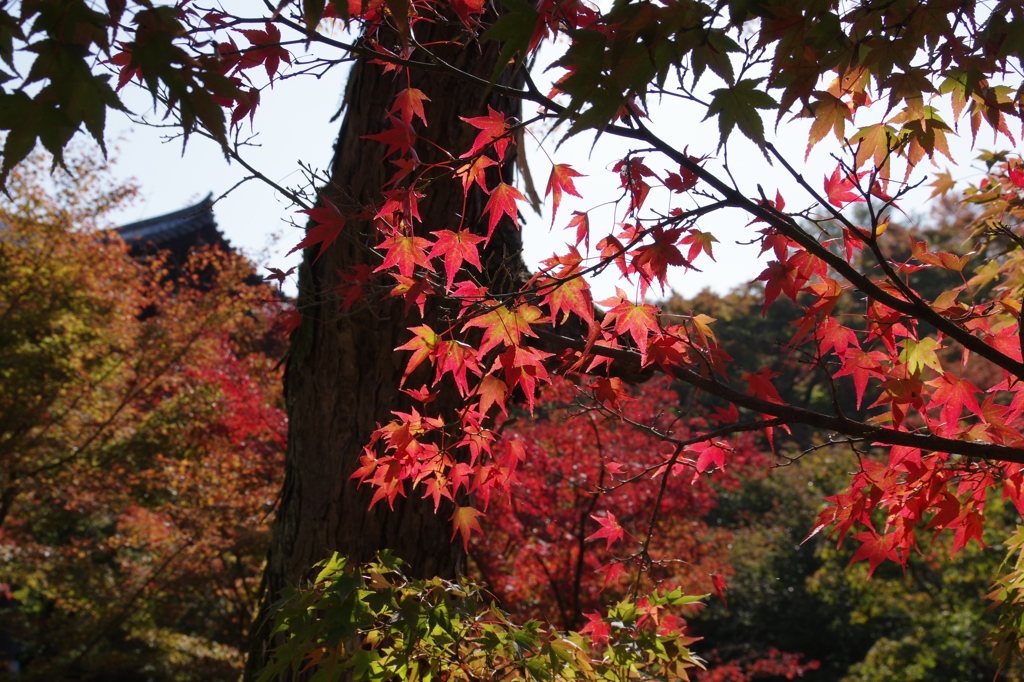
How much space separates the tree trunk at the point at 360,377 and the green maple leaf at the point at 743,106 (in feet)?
4.79

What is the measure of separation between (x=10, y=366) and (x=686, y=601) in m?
5.95

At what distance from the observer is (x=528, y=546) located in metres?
5.30

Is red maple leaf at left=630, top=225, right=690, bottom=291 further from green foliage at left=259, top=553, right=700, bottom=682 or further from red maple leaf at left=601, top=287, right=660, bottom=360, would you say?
green foliage at left=259, top=553, right=700, bottom=682

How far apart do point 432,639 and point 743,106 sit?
4.54ft

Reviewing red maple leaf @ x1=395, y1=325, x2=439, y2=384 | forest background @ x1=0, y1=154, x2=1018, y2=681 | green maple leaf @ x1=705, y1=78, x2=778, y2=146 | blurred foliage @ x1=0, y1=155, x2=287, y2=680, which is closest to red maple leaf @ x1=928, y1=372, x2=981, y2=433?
green maple leaf @ x1=705, y1=78, x2=778, y2=146

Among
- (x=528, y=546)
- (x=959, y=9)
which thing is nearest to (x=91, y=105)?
(x=959, y=9)

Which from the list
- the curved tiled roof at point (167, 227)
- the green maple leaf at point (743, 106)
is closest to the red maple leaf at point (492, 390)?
the green maple leaf at point (743, 106)

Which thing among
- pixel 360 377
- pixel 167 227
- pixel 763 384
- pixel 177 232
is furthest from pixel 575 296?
pixel 167 227

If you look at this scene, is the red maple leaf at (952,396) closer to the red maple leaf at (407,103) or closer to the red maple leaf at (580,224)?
the red maple leaf at (580,224)

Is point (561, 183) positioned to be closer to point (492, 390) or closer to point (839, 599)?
point (492, 390)

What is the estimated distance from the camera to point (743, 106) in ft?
3.60

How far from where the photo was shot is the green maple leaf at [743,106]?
110cm

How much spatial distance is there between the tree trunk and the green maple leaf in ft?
4.79

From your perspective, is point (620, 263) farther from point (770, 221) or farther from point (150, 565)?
point (150, 565)
